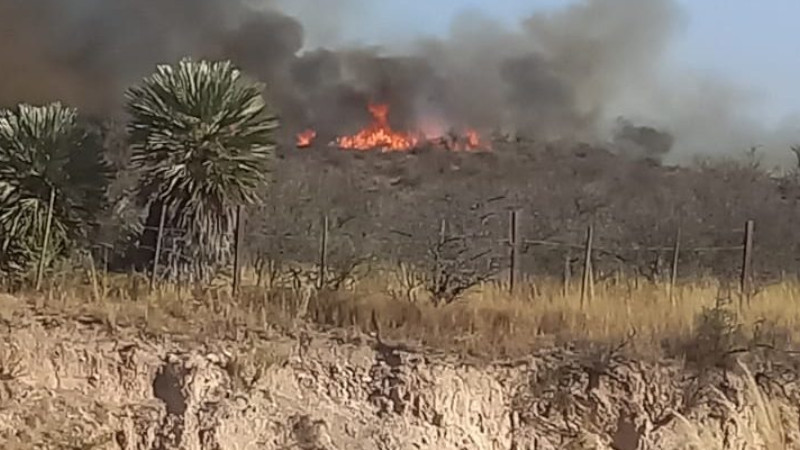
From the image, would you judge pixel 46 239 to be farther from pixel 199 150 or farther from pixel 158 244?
pixel 199 150

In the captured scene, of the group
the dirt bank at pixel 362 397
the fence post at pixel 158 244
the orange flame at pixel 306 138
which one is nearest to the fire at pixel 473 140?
the orange flame at pixel 306 138

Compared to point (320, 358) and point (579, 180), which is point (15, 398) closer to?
point (320, 358)

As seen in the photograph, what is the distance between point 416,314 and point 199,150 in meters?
3.32

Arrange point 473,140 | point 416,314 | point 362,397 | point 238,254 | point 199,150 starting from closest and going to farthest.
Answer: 1. point 362,397
2. point 416,314
3. point 238,254
4. point 199,150
5. point 473,140

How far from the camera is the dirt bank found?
30.8 ft

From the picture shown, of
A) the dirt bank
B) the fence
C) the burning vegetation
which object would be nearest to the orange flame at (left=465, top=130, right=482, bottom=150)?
the burning vegetation

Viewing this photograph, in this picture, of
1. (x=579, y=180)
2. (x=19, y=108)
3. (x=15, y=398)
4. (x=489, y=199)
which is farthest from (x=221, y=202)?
(x=579, y=180)

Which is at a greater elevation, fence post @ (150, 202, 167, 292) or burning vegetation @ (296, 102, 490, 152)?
burning vegetation @ (296, 102, 490, 152)

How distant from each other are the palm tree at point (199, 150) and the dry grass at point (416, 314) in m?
1.02

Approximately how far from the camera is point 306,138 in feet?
100

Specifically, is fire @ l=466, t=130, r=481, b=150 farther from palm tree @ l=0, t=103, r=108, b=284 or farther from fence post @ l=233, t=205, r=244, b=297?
fence post @ l=233, t=205, r=244, b=297

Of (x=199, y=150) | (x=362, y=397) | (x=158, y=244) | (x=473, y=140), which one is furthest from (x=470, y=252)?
(x=473, y=140)

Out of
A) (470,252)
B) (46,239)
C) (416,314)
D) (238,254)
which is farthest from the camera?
(470,252)

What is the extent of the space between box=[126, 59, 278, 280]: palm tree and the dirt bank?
2799mm
